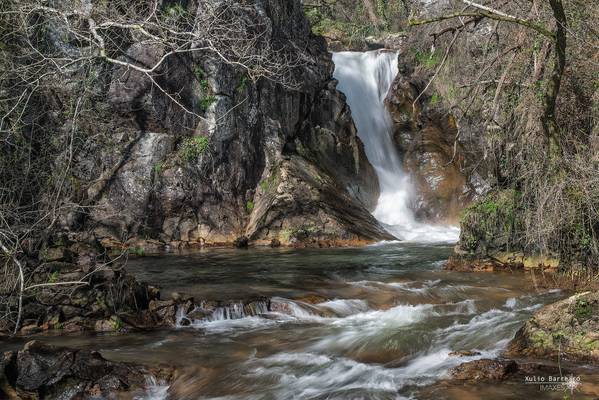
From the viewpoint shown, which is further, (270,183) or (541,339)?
(270,183)

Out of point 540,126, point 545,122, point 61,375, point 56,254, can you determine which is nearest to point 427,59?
point 540,126

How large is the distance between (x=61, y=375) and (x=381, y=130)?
18082 mm

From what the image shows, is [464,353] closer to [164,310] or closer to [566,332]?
[566,332]

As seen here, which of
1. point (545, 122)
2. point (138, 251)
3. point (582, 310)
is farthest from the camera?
point (138, 251)

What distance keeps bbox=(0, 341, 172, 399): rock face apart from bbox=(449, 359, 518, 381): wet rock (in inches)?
113

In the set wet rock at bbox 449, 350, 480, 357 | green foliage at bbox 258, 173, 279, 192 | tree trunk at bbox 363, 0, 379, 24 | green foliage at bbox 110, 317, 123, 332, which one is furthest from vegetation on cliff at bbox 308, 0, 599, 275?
tree trunk at bbox 363, 0, 379, 24

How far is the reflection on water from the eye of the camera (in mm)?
5215

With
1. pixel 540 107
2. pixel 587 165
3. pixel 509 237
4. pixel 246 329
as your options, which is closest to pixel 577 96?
pixel 540 107

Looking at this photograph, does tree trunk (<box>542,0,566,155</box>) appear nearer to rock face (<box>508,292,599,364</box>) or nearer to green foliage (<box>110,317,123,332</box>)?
rock face (<box>508,292,599,364</box>)

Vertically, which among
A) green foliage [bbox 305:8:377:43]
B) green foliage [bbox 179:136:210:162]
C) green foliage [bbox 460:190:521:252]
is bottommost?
green foliage [bbox 460:190:521:252]

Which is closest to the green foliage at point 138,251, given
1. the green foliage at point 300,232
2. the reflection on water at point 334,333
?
the reflection on water at point 334,333

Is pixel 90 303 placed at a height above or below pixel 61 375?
above

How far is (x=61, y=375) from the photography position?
4.93 meters

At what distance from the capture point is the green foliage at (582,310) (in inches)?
202
